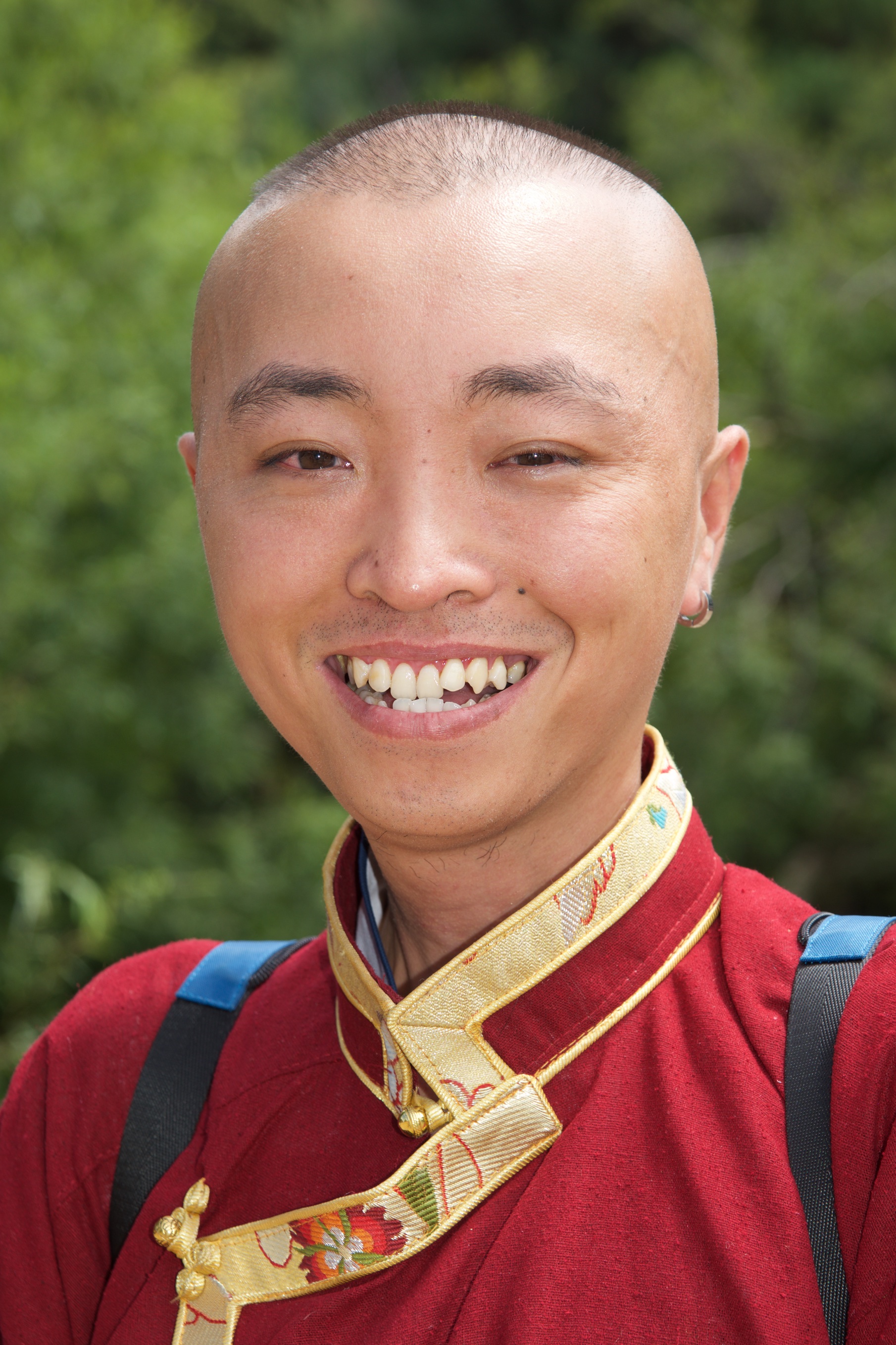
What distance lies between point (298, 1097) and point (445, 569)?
1.50 feet

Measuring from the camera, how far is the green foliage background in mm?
3352

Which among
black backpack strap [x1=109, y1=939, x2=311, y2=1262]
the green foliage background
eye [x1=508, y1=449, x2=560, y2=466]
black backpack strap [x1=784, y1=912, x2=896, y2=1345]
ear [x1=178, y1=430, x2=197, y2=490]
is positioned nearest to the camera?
black backpack strap [x1=784, y1=912, x2=896, y2=1345]

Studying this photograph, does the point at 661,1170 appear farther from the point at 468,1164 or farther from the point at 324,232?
the point at 324,232

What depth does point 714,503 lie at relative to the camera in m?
1.10

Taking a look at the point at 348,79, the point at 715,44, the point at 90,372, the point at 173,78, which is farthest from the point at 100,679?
the point at 348,79

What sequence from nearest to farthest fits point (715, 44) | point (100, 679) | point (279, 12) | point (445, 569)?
point (445, 569)
point (100, 679)
point (715, 44)
point (279, 12)

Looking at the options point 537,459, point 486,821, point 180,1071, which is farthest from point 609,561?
point 180,1071

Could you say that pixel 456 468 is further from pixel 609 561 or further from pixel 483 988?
pixel 483 988

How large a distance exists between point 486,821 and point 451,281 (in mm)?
374

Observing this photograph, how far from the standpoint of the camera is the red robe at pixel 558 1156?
811 millimetres

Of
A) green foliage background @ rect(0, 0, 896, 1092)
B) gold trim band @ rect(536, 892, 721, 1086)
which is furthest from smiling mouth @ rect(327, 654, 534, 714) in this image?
green foliage background @ rect(0, 0, 896, 1092)

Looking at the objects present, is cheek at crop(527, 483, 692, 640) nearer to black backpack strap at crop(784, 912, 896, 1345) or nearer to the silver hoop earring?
the silver hoop earring

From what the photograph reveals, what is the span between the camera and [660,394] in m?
0.95

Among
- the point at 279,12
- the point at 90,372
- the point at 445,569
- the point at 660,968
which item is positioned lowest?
the point at 660,968
